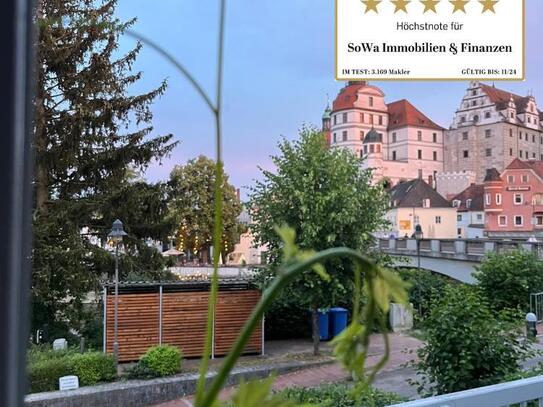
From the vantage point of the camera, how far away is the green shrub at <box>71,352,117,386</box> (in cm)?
577

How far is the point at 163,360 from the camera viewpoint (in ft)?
20.0

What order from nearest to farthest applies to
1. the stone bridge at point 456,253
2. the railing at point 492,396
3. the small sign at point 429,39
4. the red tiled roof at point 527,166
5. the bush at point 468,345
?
the railing at point 492,396, the small sign at point 429,39, the bush at point 468,345, the stone bridge at point 456,253, the red tiled roof at point 527,166

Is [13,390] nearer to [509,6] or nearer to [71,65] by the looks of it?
[509,6]

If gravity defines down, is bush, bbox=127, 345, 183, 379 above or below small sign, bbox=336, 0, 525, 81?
below

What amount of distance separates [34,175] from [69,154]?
7.96 meters

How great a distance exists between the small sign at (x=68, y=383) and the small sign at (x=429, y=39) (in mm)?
5111

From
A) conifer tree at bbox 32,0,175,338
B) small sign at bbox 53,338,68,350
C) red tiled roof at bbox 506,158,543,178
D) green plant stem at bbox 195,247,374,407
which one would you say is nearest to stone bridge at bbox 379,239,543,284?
conifer tree at bbox 32,0,175,338

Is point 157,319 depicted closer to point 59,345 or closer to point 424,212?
point 59,345

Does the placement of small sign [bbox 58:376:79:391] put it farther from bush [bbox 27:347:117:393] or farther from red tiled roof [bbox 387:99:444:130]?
red tiled roof [bbox 387:99:444:130]

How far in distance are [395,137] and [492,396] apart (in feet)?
137

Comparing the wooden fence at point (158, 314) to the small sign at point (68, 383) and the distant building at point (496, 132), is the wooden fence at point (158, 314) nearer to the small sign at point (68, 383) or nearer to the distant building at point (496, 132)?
the small sign at point (68, 383)

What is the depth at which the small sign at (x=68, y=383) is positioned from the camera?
534 centimetres

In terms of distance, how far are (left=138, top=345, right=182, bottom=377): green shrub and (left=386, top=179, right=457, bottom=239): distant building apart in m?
26.6

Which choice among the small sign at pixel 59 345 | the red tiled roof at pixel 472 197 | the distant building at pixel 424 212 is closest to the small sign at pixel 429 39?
the small sign at pixel 59 345
